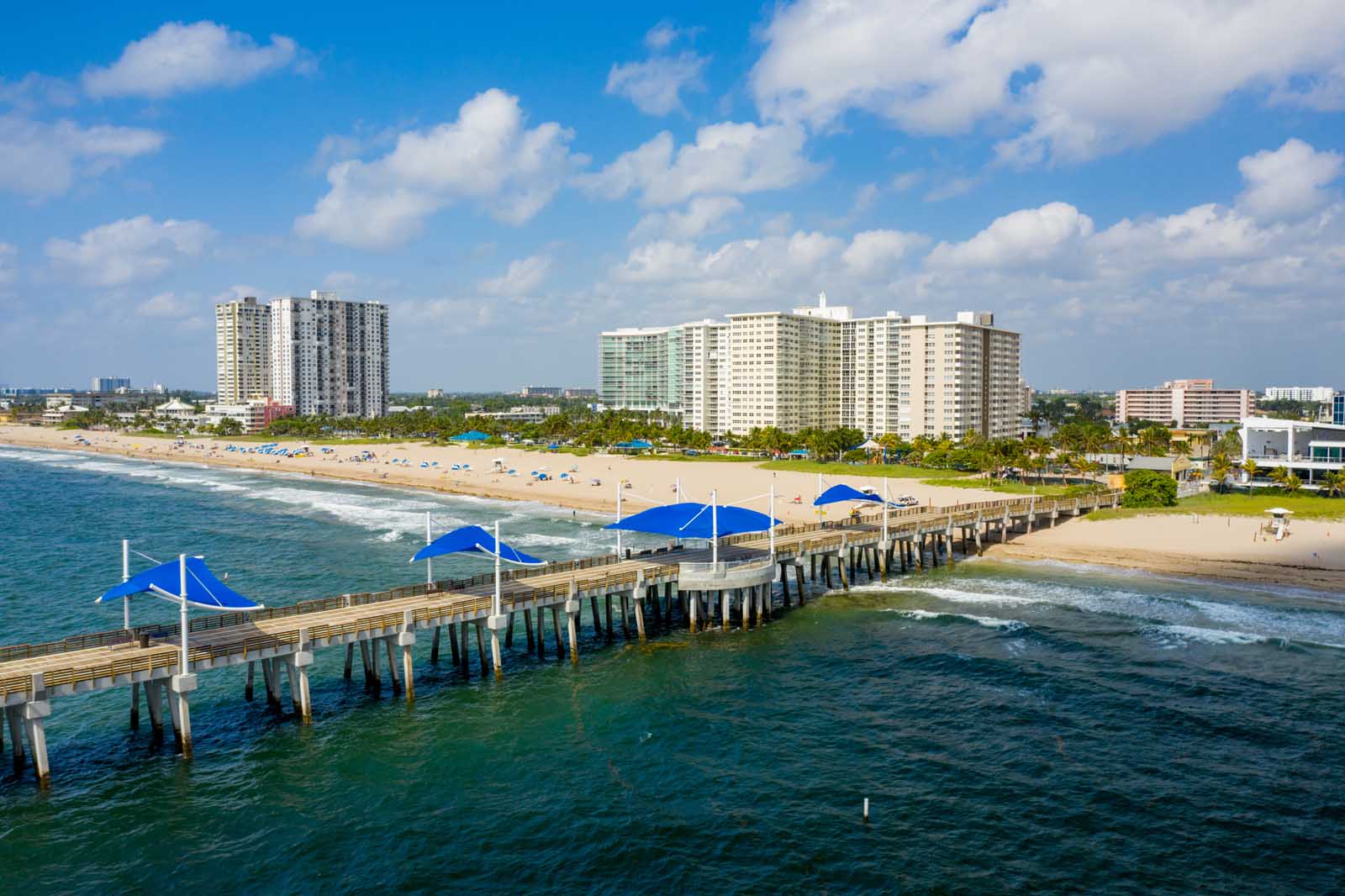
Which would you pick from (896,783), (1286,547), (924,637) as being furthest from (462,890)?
(1286,547)

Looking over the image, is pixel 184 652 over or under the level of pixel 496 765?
over

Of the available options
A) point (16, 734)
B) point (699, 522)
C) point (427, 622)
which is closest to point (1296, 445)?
point (699, 522)

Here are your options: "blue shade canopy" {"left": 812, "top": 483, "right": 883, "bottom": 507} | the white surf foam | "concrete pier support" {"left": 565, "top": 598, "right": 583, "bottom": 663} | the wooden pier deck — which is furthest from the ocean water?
"blue shade canopy" {"left": 812, "top": 483, "right": 883, "bottom": 507}

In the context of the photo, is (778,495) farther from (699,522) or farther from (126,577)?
(126,577)

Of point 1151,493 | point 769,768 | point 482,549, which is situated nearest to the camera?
point 769,768

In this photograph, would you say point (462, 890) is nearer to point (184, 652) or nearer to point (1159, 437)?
point (184, 652)

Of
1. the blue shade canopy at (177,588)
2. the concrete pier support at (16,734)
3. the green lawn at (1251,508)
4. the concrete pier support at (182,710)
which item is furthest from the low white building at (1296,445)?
the concrete pier support at (16,734)

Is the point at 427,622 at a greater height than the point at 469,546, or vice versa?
the point at 469,546
